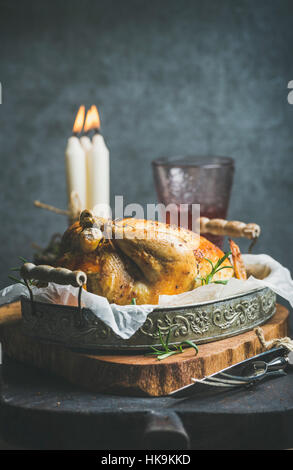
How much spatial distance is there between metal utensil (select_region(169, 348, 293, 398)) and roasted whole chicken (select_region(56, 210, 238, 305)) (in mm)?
206

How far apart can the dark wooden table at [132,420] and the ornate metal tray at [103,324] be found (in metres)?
0.11

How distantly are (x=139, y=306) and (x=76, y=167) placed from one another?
0.93m

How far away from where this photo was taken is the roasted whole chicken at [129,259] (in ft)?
4.21

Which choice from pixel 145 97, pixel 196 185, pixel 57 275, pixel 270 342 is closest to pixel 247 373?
pixel 270 342

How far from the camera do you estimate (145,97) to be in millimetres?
2766

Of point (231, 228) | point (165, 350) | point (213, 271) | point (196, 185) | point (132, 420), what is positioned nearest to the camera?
point (132, 420)

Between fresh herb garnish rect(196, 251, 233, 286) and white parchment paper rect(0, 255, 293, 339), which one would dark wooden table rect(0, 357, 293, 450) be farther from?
fresh herb garnish rect(196, 251, 233, 286)

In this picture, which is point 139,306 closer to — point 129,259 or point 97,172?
point 129,259

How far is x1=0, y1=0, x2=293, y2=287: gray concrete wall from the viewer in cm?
265

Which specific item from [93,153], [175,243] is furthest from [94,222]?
[93,153]

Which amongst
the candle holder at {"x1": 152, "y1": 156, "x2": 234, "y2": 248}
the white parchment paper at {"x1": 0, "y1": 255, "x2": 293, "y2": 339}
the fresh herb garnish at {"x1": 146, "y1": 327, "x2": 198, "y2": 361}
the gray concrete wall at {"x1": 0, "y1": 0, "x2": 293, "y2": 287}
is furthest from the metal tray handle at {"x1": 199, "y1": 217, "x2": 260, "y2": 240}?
the gray concrete wall at {"x1": 0, "y1": 0, "x2": 293, "y2": 287}

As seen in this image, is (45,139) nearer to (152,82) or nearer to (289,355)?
(152,82)

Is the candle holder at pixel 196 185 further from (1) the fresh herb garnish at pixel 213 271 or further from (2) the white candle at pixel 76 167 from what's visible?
(1) the fresh herb garnish at pixel 213 271
